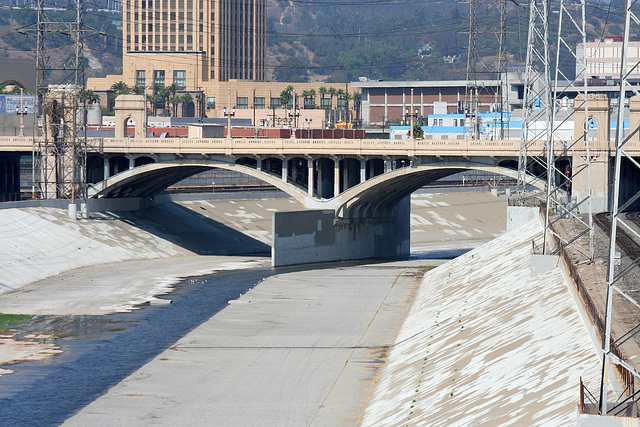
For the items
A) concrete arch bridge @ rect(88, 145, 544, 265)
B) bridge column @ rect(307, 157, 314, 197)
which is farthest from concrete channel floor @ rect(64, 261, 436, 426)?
bridge column @ rect(307, 157, 314, 197)

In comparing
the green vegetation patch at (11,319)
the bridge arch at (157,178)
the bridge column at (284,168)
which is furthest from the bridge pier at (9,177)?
the green vegetation patch at (11,319)

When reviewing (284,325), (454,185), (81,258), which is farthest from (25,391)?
(454,185)

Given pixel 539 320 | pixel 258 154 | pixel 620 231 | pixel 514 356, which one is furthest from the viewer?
pixel 258 154

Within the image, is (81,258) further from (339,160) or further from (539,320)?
(539,320)

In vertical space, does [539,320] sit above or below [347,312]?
above

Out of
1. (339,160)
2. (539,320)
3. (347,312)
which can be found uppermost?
(339,160)

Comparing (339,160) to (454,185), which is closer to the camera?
(339,160)

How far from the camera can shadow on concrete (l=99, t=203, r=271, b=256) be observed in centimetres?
9588

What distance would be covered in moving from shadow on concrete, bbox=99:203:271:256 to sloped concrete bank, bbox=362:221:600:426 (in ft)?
155

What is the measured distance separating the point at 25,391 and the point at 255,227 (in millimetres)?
72658

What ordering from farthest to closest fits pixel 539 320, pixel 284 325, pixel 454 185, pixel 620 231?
1. pixel 454 185
2. pixel 620 231
3. pixel 284 325
4. pixel 539 320

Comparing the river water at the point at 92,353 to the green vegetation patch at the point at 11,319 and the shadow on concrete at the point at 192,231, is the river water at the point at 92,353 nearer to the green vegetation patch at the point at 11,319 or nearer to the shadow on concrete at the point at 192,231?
the green vegetation patch at the point at 11,319

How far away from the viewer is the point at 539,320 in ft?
116

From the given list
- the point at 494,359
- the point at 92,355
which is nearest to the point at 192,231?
the point at 92,355
